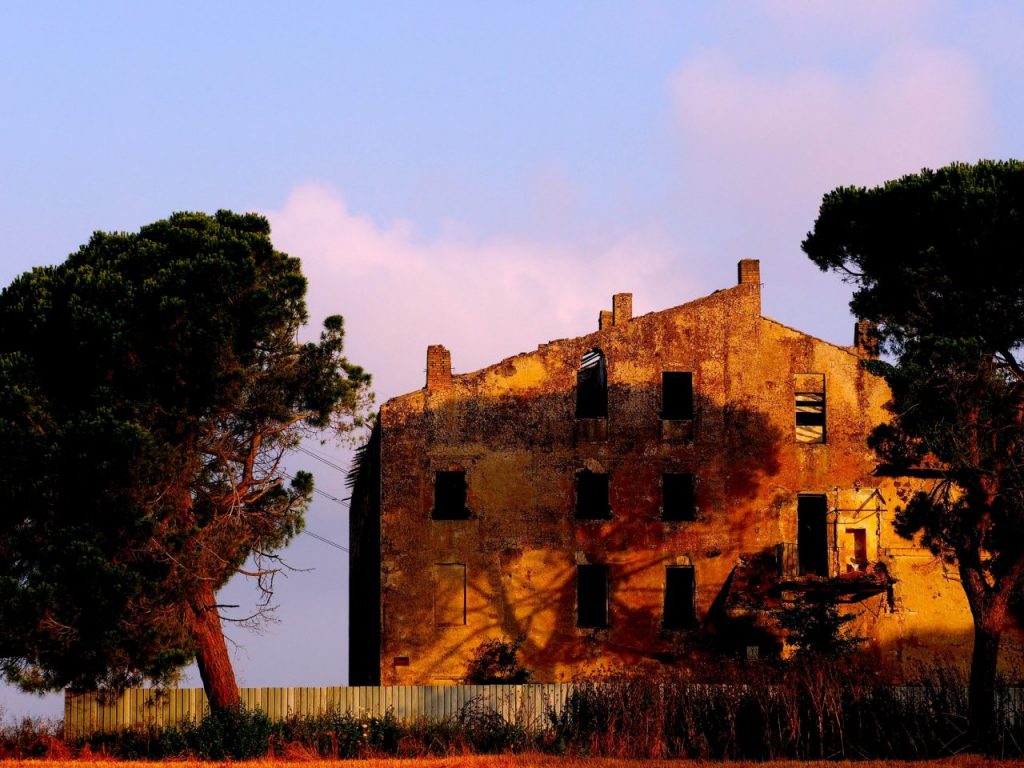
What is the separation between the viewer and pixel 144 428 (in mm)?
33656

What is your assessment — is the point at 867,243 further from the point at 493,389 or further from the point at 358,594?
the point at 358,594

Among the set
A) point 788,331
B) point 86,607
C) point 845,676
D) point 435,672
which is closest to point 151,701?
point 86,607

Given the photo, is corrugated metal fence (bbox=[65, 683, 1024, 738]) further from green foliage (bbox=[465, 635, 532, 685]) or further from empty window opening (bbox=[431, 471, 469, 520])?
empty window opening (bbox=[431, 471, 469, 520])

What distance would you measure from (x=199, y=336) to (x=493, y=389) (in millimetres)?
12945

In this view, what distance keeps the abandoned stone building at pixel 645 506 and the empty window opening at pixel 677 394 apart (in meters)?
0.06

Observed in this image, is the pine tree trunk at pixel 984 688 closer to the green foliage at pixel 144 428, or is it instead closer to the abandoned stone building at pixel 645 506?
the abandoned stone building at pixel 645 506

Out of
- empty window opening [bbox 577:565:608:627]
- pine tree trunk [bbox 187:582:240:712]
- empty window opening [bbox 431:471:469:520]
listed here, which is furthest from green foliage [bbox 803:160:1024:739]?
pine tree trunk [bbox 187:582:240:712]

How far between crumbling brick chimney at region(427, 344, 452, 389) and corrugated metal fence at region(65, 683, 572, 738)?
12.9 meters

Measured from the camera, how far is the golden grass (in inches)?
1145

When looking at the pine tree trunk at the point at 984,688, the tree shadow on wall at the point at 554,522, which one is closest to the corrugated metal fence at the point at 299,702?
the pine tree trunk at the point at 984,688

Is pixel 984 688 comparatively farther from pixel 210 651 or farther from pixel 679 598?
pixel 210 651

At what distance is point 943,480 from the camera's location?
35906 millimetres

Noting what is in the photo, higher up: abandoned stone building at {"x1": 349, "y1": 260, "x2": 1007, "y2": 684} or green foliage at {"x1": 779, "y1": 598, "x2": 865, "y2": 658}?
abandoned stone building at {"x1": 349, "y1": 260, "x2": 1007, "y2": 684}

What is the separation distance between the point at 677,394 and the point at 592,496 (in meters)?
3.94
